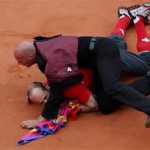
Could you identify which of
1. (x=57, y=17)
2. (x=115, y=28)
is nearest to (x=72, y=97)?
(x=115, y=28)

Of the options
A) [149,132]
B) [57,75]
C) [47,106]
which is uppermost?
[57,75]

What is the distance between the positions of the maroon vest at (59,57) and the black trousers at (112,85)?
0.59ft

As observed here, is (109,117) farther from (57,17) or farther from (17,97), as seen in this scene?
(57,17)

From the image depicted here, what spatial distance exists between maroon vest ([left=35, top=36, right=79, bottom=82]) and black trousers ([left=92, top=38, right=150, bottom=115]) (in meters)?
0.18

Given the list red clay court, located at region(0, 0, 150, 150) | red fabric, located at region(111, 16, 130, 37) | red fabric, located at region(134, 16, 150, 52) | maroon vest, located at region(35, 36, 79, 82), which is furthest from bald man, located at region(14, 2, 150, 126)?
red fabric, located at region(111, 16, 130, 37)

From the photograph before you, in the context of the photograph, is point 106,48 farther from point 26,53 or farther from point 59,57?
point 26,53

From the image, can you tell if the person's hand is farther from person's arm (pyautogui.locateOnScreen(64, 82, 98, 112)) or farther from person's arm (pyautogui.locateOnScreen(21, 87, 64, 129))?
person's arm (pyautogui.locateOnScreen(64, 82, 98, 112))

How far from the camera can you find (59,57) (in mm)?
3521

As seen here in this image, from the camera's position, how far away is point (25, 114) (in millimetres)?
3807

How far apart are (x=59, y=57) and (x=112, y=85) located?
0.44m

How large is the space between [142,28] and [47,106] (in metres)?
1.39

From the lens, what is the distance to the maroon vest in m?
3.49

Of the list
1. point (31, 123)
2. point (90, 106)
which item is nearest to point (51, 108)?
point (31, 123)

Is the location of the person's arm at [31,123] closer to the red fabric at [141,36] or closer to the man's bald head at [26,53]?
the man's bald head at [26,53]
